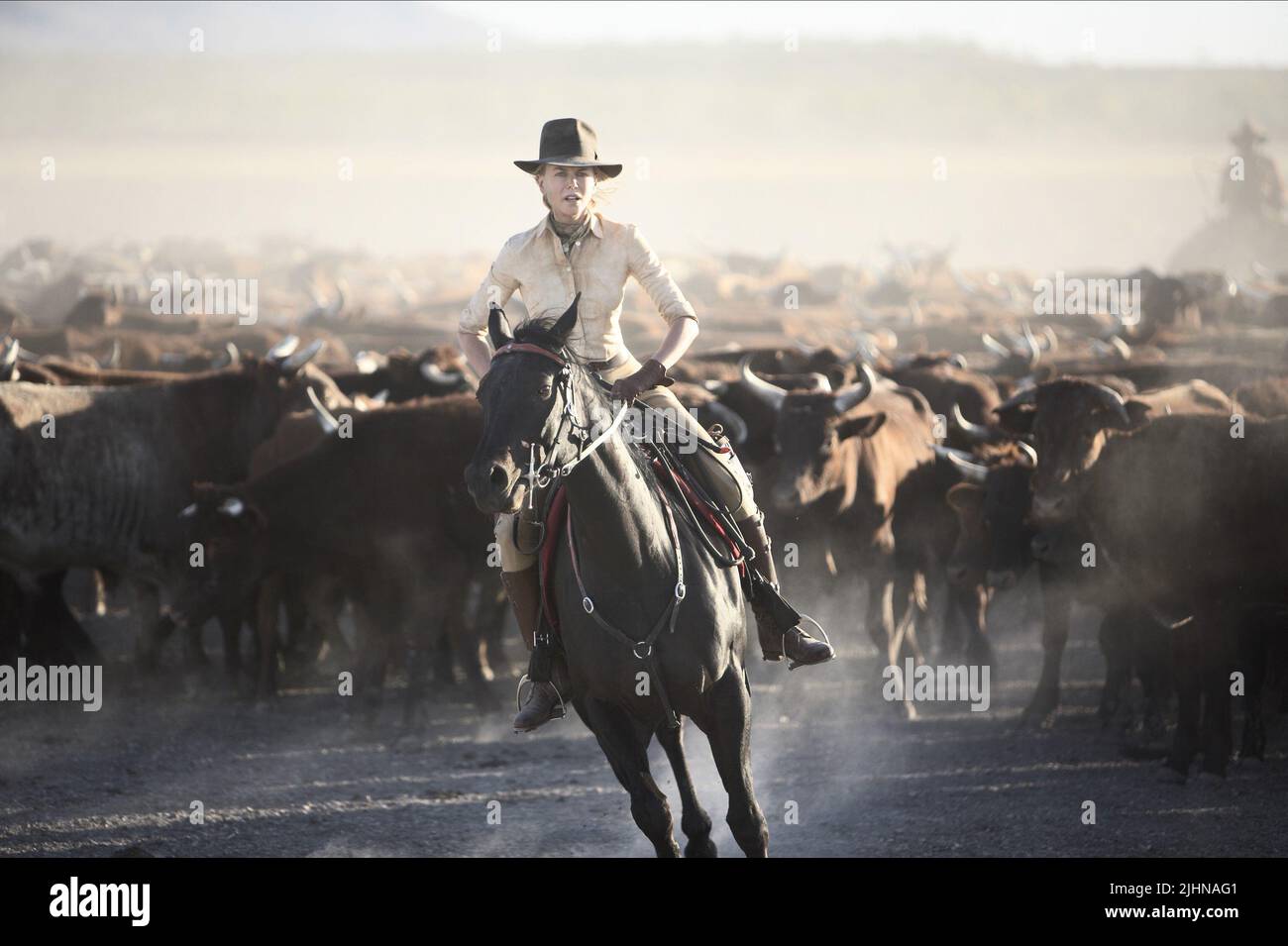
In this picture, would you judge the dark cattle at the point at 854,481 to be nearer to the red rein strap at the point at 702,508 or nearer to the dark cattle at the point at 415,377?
the dark cattle at the point at 415,377

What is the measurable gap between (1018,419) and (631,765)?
5.53m

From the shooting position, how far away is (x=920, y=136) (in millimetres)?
111750

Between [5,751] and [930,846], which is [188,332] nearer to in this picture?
[5,751]

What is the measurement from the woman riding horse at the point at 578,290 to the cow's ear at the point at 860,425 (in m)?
4.68

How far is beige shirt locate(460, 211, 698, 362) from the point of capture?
6098 millimetres

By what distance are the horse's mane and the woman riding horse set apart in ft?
0.91

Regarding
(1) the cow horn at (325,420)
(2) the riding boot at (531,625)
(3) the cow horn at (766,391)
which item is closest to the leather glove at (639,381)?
(2) the riding boot at (531,625)

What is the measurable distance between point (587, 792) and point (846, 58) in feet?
395

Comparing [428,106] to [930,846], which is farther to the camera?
[428,106]

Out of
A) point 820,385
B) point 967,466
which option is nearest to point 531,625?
point 967,466

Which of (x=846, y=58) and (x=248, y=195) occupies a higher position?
(x=846, y=58)

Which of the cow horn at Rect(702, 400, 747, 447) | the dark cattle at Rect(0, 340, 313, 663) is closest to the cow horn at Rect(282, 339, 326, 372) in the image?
the dark cattle at Rect(0, 340, 313, 663)
